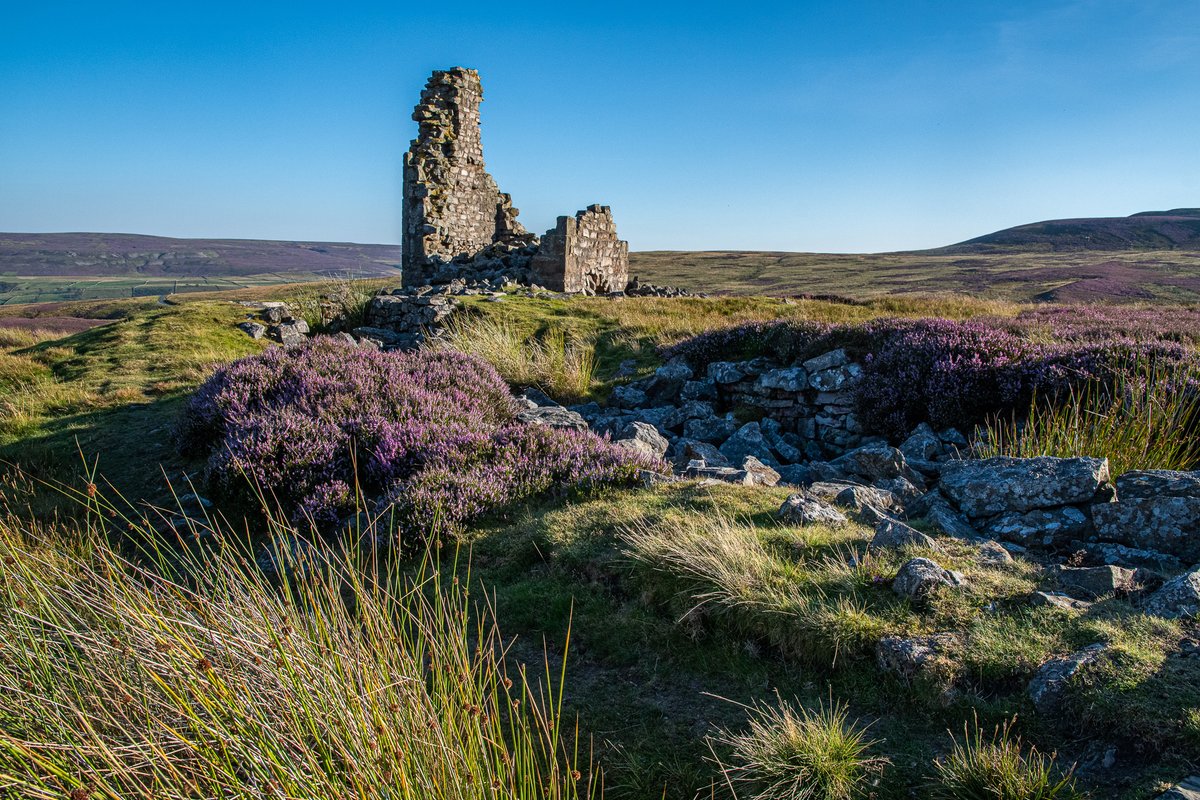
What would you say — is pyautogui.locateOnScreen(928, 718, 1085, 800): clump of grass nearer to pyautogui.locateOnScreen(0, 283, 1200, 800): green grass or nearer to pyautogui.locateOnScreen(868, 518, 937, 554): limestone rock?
pyautogui.locateOnScreen(0, 283, 1200, 800): green grass

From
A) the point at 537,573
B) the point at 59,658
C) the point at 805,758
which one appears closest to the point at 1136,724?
the point at 805,758

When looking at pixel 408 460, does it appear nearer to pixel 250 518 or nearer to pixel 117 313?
pixel 250 518

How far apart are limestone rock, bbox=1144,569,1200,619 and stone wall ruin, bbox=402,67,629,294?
59.7 feet

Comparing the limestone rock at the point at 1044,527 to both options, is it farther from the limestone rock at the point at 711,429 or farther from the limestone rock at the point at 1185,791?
the limestone rock at the point at 711,429

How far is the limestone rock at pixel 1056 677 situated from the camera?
3527mm

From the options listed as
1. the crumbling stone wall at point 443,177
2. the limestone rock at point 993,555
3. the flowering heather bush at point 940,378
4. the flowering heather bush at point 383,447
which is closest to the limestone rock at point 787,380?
the flowering heather bush at point 940,378

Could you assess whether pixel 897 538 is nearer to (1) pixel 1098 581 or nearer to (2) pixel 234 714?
(1) pixel 1098 581

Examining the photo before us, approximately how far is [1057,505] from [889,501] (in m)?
1.30

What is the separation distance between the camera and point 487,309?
16.5 metres

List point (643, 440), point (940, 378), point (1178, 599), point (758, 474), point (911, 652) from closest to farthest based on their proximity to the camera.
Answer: point (911, 652)
point (1178, 599)
point (758, 474)
point (643, 440)
point (940, 378)

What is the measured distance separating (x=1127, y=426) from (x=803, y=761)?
18.4 ft

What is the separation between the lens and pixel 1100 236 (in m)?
102

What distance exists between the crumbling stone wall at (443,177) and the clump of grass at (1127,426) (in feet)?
60.9

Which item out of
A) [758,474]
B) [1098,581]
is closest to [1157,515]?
[1098,581]
